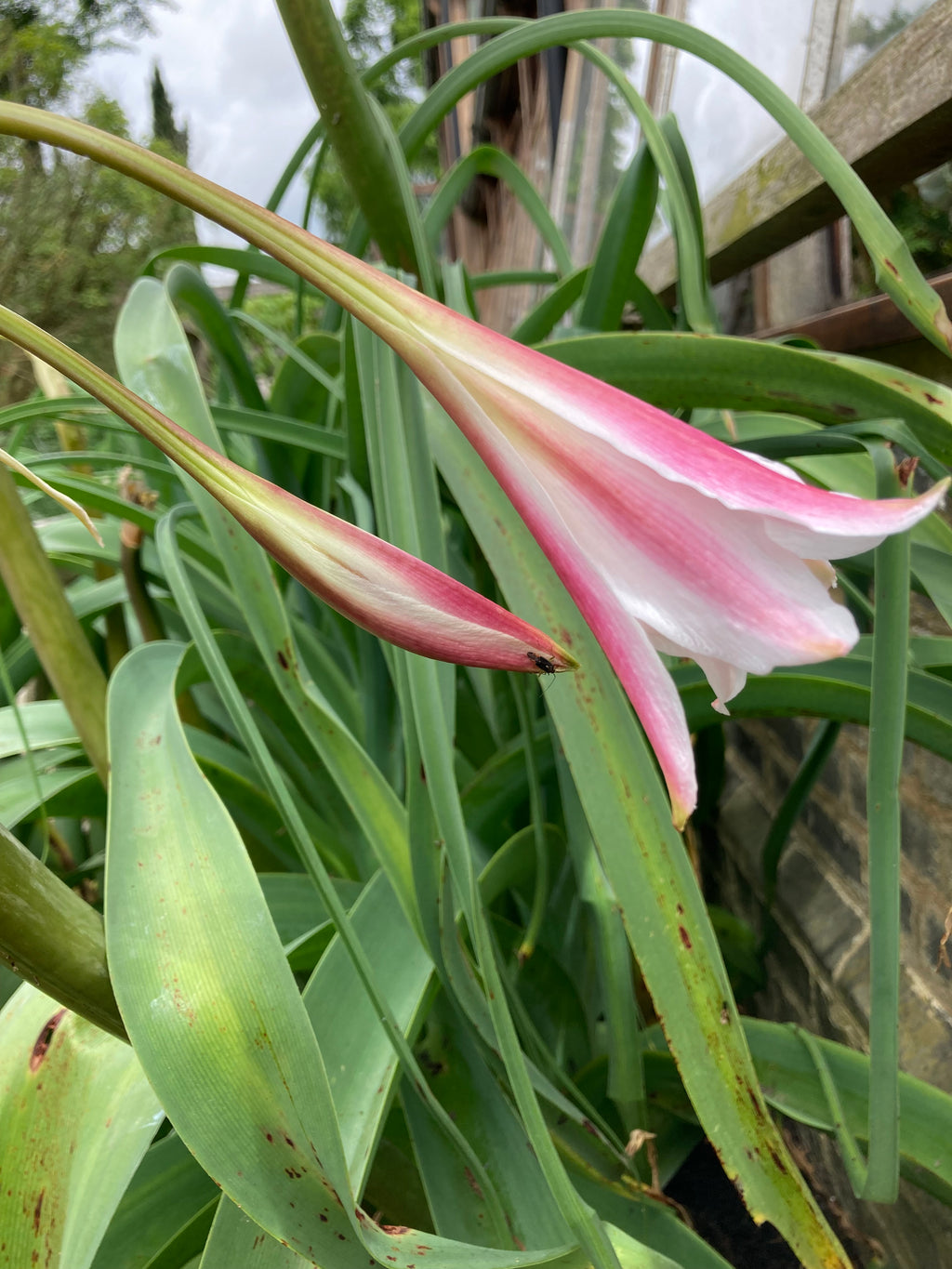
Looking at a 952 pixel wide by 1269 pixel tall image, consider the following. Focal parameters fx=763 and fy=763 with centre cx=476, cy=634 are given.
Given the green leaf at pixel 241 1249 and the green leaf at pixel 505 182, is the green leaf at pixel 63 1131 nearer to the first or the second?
the green leaf at pixel 241 1249

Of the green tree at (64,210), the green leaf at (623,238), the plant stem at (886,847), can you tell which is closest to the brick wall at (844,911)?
the plant stem at (886,847)

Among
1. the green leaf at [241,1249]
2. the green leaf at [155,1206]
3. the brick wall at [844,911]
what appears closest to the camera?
the green leaf at [241,1249]

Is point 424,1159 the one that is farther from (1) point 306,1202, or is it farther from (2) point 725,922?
(2) point 725,922

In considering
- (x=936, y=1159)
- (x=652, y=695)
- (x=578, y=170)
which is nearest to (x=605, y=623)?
(x=652, y=695)

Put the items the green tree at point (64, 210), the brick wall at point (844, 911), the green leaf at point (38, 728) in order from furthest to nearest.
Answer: the green tree at point (64, 210) → the brick wall at point (844, 911) → the green leaf at point (38, 728)

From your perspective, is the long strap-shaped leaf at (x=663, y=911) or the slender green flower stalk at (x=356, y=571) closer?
the slender green flower stalk at (x=356, y=571)

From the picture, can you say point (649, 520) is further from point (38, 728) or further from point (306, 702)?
point (38, 728)
